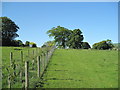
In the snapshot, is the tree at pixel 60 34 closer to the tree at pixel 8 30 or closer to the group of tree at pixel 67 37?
the group of tree at pixel 67 37

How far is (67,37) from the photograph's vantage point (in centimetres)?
10000

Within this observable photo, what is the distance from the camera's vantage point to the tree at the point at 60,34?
9741 cm

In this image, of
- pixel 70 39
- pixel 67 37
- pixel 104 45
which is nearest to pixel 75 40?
pixel 70 39

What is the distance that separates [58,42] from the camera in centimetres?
9819

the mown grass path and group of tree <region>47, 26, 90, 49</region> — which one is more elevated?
group of tree <region>47, 26, 90, 49</region>

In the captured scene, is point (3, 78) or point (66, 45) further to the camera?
point (66, 45)

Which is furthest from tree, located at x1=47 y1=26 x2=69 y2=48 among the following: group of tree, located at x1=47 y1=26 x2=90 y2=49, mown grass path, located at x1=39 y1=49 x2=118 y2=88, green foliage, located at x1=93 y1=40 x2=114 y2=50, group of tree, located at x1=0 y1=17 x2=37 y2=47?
mown grass path, located at x1=39 y1=49 x2=118 y2=88

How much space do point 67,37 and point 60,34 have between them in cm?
352

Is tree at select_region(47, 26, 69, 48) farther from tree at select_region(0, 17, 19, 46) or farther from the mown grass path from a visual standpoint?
the mown grass path

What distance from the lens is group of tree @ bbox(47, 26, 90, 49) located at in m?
90.1

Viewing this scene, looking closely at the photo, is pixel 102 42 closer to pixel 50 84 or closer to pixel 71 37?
pixel 71 37

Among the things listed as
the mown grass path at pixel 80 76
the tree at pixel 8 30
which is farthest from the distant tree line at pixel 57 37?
the mown grass path at pixel 80 76

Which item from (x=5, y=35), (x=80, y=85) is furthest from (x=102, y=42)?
(x=80, y=85)

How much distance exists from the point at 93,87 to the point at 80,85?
0.63 metres
